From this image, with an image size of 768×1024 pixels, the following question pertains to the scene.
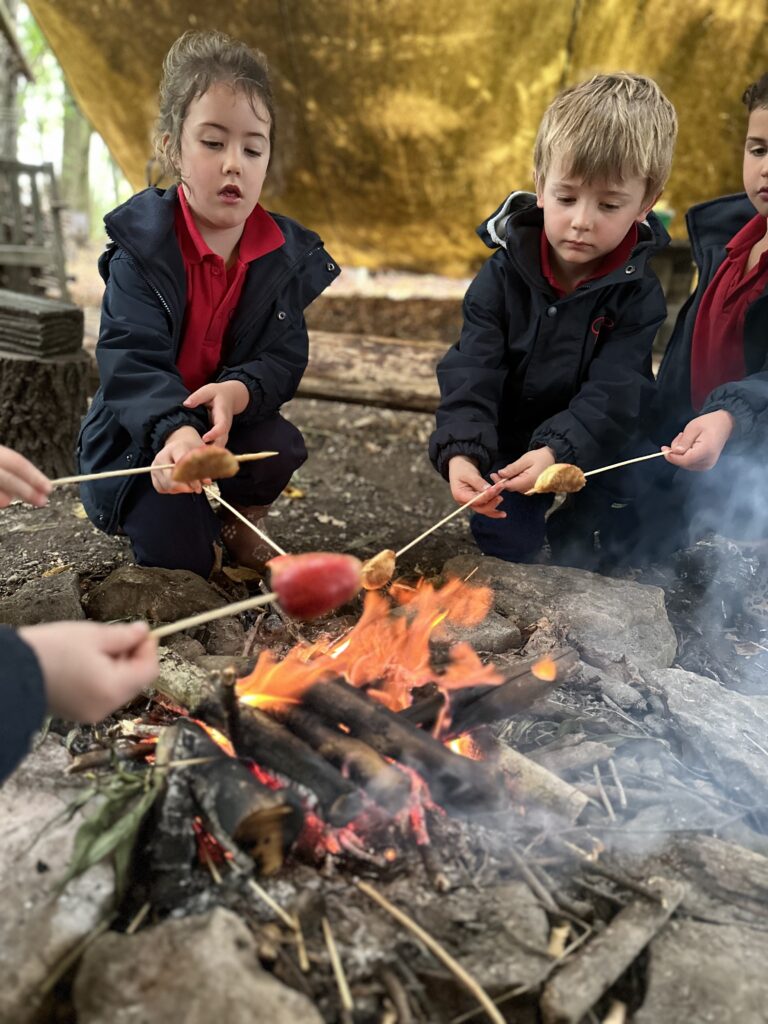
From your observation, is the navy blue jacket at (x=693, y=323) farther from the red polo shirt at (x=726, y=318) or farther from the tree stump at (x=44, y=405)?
the tree stump at (x=44, y=405)

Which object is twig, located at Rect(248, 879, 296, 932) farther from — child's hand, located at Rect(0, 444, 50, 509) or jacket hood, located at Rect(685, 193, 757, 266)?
jacket hood, located at Rect(685, 193, 757, 266)

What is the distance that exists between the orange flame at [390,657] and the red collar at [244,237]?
1.21 meters

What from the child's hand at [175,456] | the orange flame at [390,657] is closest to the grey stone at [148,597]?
the child's hand at [175,456]

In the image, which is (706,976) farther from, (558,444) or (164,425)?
(164,425)

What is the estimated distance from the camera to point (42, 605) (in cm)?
232

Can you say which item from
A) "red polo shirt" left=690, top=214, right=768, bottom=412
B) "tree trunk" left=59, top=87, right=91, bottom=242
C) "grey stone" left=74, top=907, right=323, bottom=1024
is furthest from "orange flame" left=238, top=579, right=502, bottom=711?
"tree trunk" left=59, top=87, right=91, bottom=242

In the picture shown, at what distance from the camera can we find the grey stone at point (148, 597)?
2.45m

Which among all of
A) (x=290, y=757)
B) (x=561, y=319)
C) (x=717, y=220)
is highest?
(x=717, y=220)

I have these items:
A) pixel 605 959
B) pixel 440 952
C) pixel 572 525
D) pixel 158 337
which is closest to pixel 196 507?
pixel 158 337

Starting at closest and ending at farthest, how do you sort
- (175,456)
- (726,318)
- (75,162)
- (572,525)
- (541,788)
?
(541,788), (175,456), (726,318), (572,525), (75,162)

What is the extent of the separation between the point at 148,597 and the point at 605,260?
1870 millimetres

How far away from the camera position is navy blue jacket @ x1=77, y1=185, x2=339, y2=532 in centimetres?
252

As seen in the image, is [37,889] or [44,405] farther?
[44,405]

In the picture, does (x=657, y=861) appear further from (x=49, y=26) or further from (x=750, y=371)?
(x=49, y=26)
